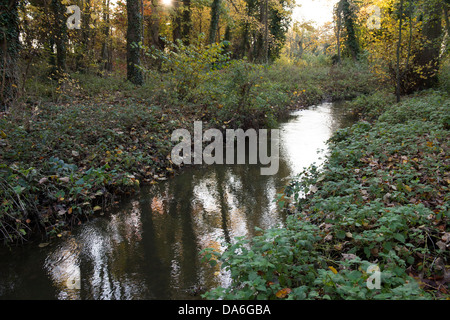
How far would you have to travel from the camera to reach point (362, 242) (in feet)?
10.8

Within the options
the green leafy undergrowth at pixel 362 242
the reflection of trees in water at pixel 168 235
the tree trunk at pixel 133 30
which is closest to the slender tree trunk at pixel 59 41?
the tree trunk at pixel 133 30

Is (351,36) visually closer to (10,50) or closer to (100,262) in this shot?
(10,50)

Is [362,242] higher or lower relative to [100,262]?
higher

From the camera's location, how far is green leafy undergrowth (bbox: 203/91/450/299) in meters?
2.55

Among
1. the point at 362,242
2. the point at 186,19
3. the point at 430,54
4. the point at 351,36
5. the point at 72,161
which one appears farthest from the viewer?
the point at 351,36

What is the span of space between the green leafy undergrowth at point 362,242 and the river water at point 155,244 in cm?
49

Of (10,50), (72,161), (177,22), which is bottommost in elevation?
(72,161)

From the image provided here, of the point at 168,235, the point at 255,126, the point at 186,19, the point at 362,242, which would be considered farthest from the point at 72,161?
the point at 186,19

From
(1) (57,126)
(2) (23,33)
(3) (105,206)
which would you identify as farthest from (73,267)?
(2) (23,33)

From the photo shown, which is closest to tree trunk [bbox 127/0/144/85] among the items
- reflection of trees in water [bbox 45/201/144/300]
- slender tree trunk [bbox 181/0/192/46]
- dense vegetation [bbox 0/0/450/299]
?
dense vegetation [bbox 0/0/450/299]

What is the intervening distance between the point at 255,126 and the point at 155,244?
22.4 feet

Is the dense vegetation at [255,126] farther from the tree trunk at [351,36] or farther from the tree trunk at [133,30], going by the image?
the tree trunk at [351,36]

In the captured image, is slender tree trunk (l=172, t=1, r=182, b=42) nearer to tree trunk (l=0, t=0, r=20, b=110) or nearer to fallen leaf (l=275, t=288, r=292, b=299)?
tree trunk (l=0, t=0, r=20, b=110)
